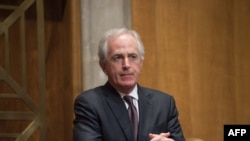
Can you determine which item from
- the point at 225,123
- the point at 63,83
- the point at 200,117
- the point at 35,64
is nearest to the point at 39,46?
the point at 35,64

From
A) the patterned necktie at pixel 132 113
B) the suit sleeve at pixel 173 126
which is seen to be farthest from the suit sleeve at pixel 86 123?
the suit sleeve at pixel 173 126

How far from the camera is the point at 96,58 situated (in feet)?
8.68

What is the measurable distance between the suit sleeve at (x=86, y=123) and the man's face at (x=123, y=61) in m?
0.19

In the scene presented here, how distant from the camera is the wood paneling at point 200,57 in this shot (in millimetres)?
2863

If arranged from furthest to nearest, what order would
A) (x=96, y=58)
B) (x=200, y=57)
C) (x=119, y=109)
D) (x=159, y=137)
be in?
1. (x=200, y=57)
2. (x=96, y=58)
3. (x=119, y=109)
4. (x=159, y=137)

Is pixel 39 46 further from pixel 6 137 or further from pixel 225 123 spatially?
pixel 225 123

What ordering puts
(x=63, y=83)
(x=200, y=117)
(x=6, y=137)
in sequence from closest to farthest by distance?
(x=6, y=137) → (x=63, y=83) → (x=200, y=117)

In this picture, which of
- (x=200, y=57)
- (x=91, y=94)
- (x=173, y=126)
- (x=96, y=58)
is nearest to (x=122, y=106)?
(x=91, y=94)

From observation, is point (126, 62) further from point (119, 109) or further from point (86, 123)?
point (86, 123)

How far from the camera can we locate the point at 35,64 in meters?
2.63

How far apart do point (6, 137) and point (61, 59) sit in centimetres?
60

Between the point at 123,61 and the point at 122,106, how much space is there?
0.21m

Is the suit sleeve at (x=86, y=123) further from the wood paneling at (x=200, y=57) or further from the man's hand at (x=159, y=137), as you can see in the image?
the wood paneling at (x=200, y=57)

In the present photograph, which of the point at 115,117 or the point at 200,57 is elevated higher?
the point at 200,57
